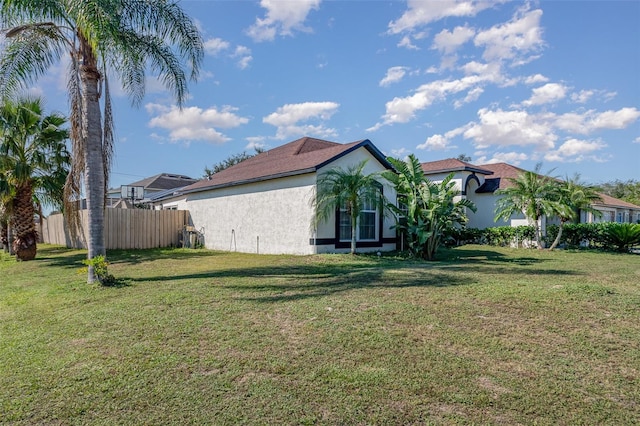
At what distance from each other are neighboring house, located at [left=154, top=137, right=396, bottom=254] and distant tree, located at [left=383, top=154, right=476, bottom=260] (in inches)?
56.8

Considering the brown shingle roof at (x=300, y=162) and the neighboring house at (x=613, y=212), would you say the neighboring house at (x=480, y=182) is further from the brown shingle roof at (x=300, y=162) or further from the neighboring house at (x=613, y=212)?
the brown shingle roof at (x=300, y=162)

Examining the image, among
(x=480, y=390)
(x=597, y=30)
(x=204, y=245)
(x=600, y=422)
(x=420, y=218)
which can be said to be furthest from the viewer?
(x=204, y=245)

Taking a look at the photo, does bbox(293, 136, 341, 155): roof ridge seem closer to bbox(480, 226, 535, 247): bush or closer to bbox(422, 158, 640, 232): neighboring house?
bbox(422, 158, 640, 232): neighboring house

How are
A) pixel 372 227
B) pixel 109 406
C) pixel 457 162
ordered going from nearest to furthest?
pixel 109 406, pixel 372 227, pixel 457 162

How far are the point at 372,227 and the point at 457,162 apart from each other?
940cm

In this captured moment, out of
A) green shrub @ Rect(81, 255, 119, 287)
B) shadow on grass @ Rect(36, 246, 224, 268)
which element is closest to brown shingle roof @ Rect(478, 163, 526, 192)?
shadow on grass @ Rect(36, 246, 224, 268)

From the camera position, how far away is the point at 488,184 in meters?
22.5

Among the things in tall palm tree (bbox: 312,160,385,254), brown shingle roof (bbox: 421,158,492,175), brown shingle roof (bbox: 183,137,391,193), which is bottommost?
tall palm tree (bbox: 312,160,385,254)

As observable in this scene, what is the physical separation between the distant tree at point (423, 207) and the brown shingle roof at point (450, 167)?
7.49 m

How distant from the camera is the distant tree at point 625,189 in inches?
1664

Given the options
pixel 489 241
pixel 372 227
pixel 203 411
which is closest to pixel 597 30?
pixel 372 227

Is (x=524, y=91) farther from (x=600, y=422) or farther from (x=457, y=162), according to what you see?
(x=600, y=422)

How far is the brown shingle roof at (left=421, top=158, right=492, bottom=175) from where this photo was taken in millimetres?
21250

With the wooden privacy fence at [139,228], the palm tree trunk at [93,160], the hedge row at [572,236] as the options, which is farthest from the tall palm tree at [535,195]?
the wooden privacy fence at [139,228]
